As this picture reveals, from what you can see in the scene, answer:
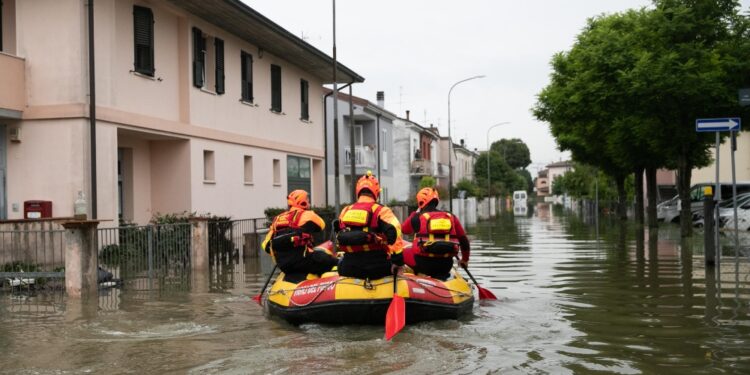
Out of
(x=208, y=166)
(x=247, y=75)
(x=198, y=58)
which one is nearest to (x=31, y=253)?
(x=208, y=166)

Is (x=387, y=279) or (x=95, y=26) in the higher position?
(x=95, y=26)

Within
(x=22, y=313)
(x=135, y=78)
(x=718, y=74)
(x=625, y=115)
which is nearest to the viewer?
(x=22, y=313)

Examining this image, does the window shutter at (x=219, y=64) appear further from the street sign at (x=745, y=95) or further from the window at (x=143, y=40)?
the street sign at (x=745, y=95)

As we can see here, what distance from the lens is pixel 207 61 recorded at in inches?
904

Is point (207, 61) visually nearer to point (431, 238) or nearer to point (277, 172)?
point (277, 172)

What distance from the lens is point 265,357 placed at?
8.13 metres

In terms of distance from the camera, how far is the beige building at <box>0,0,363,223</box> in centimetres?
1697

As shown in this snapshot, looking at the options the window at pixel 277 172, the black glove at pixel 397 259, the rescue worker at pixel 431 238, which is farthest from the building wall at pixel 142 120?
the black glove at pixel 397 259

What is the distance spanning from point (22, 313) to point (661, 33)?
1869 centimetres

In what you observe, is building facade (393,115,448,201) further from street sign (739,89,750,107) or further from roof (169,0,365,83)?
street sign (739,89,750,107)

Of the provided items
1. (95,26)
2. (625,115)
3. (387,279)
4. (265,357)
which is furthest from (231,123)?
(265,357)

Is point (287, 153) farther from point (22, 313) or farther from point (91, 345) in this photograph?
point (91, 345)

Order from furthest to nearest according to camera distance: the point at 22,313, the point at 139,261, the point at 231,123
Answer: the point at 231,123 < the point at 139,261 < the point at 22,313

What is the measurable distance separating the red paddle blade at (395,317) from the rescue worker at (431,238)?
58.3 inches
